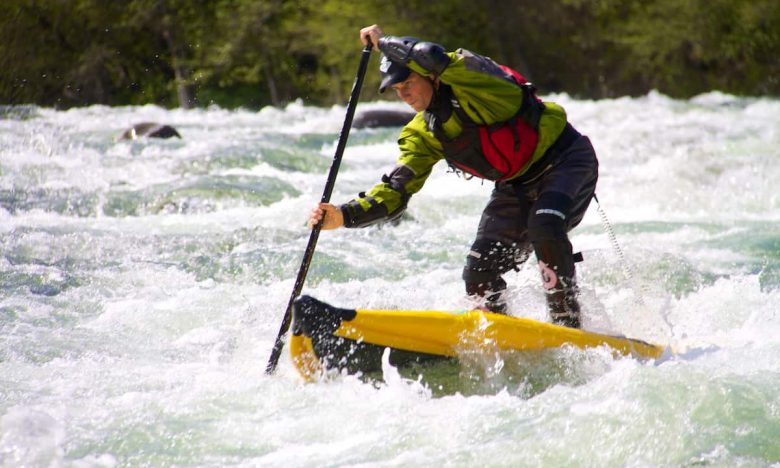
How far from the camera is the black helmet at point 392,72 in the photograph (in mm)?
4281

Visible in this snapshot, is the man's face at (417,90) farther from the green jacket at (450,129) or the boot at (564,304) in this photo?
the boot at (564,304)

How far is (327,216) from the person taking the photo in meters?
4.42

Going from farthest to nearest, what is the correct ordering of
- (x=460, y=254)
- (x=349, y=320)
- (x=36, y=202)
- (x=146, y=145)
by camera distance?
(x=146, y=145), (x=36, y=202), (x=460, y=254), (x=349, y=320)

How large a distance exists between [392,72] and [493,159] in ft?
1.89

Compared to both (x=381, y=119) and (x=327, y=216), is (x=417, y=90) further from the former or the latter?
(x=381, y=119)

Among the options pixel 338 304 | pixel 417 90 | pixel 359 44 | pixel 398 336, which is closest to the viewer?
pixel 398 336

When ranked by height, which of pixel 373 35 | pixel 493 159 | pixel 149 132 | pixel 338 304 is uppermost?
pixel 373 35

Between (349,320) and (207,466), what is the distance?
85 cm

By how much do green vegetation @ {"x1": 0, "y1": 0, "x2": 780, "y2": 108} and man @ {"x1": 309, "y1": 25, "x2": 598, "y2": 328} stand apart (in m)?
20.5

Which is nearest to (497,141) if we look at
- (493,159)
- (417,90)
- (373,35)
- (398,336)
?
(493,159)

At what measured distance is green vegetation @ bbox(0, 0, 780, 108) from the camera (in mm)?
25719

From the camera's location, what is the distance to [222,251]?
7.40 metres

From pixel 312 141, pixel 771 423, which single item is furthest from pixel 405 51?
pixel 312 141

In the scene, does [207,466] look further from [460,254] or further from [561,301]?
[460,254]
